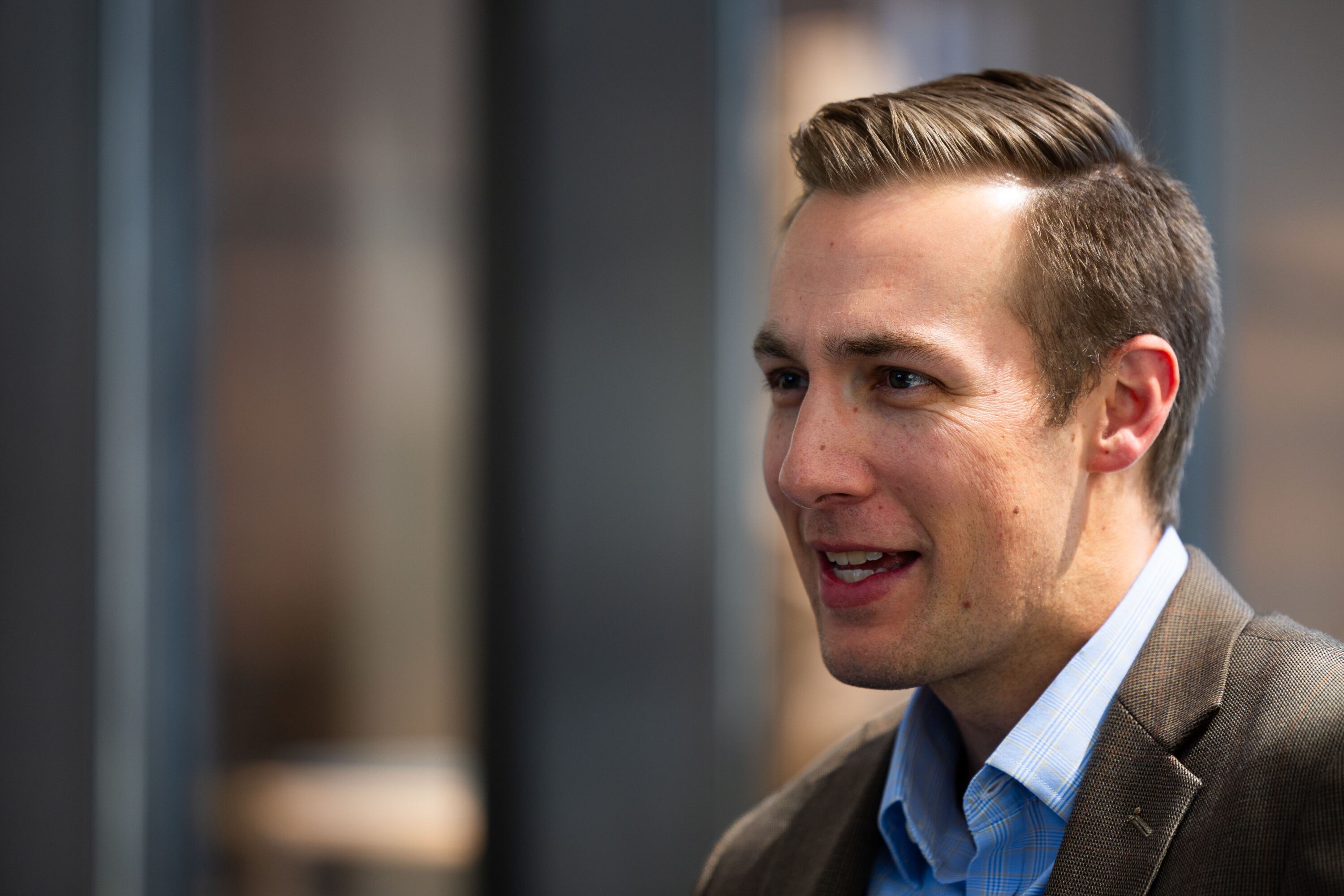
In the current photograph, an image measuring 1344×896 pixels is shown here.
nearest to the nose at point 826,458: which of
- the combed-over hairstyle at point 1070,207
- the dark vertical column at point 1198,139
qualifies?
the combed-over hairstyle at point 1070,207

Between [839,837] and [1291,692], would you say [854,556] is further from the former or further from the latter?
[1291,692]

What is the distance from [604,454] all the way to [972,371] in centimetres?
270

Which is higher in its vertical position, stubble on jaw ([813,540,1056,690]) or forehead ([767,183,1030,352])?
forehead ([767,183,1030,352])

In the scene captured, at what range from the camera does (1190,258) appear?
5.54 ft

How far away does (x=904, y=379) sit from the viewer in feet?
5.16

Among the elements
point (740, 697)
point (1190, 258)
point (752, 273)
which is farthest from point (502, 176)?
point (1190, 258)

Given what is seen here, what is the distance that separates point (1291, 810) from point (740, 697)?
2.93 m

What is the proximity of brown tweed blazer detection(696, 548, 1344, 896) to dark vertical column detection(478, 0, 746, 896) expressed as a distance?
2.62 metres

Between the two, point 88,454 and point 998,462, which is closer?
point 998,462

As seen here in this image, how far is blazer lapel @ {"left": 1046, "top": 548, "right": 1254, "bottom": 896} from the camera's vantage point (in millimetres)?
1312

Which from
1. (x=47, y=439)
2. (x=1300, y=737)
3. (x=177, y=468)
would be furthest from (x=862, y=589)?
(x=47, y=439)

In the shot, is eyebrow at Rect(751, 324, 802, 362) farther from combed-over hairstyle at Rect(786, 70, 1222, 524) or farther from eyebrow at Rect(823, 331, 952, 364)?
combed-over hairstyle at Rect(786, 70, 1222, 524)

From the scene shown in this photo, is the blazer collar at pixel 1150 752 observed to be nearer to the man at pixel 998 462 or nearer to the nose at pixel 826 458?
the man at pixel 998 462

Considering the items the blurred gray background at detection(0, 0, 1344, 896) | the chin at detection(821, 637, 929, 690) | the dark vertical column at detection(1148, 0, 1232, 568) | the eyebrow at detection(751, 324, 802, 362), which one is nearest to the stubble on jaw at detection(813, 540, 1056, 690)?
the chin at detection(821, 637, 929, 690)
